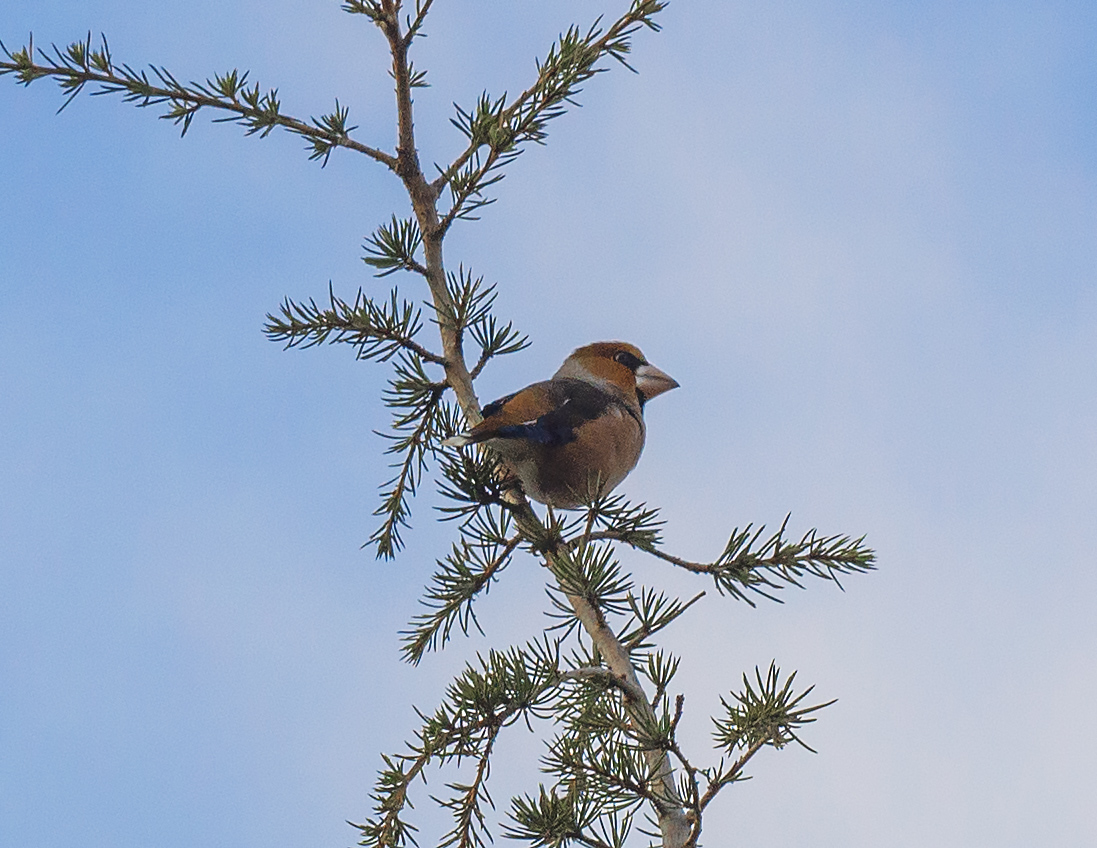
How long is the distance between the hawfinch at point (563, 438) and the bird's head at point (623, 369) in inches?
14.4

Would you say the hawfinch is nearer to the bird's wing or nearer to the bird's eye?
the bird's wing

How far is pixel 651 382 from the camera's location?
405 centimetres

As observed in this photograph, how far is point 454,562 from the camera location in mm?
2994

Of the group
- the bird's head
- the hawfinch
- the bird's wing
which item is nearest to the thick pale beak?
the bird's head

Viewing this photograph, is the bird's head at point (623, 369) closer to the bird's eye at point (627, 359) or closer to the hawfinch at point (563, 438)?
the bird's eye at point (627, 359)

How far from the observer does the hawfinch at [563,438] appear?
3086 millimetres

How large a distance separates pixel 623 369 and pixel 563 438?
89 cm

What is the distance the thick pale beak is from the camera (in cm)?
405

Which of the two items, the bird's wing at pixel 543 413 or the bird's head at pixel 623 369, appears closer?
the bird's wing at pixel 543 413

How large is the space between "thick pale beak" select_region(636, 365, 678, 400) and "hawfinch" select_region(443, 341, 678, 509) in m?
0.42

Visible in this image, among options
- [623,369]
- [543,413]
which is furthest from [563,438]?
[623,369]

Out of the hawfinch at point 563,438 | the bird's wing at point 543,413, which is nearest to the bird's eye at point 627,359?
the hawfinch at point 563,438

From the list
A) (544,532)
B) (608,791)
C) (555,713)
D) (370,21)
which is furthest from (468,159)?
(608,791)

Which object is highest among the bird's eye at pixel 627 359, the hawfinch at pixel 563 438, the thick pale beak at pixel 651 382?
the bird's eye at pixel 627 359
